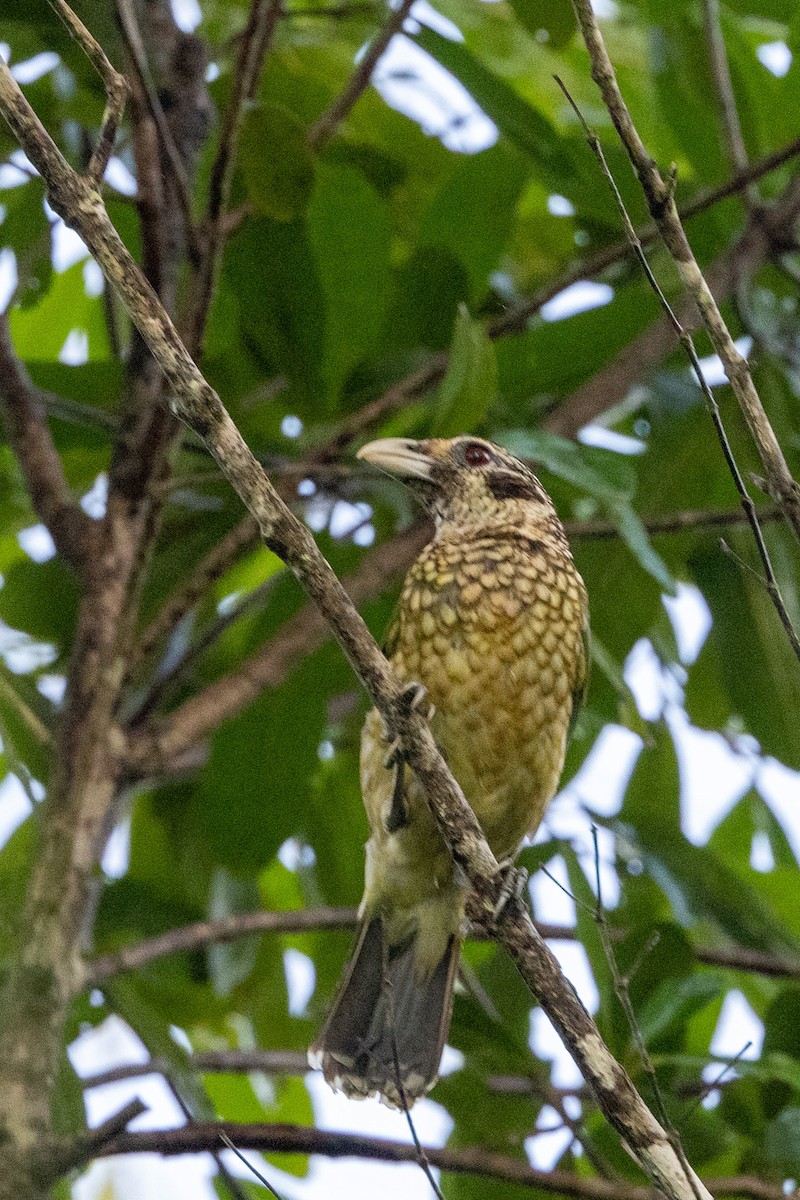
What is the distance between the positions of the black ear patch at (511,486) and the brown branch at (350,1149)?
152cm

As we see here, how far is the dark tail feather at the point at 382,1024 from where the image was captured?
3385 millimetres

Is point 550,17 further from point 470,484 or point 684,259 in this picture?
point 684,259

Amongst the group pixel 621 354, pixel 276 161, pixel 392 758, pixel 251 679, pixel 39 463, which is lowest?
pixel 392 758

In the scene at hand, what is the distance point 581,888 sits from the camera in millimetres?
3424

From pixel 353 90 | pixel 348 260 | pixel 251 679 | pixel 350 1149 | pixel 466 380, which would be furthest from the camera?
pixel 348 260

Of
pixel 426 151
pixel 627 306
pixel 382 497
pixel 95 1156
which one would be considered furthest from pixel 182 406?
pixel 426 151

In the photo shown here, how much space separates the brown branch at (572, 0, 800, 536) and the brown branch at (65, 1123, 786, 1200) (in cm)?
132

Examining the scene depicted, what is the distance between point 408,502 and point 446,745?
0.95 metres

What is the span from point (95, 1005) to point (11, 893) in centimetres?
52

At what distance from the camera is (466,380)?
11.0 ft

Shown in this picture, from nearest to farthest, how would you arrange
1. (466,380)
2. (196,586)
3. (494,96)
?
(466,380) → (196,586) → (494,96)

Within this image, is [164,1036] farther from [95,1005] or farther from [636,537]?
[636,537]

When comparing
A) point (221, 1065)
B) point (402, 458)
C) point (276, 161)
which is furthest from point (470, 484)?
point (221, 1065)

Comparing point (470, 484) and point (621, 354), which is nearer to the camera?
point (470, 484)
